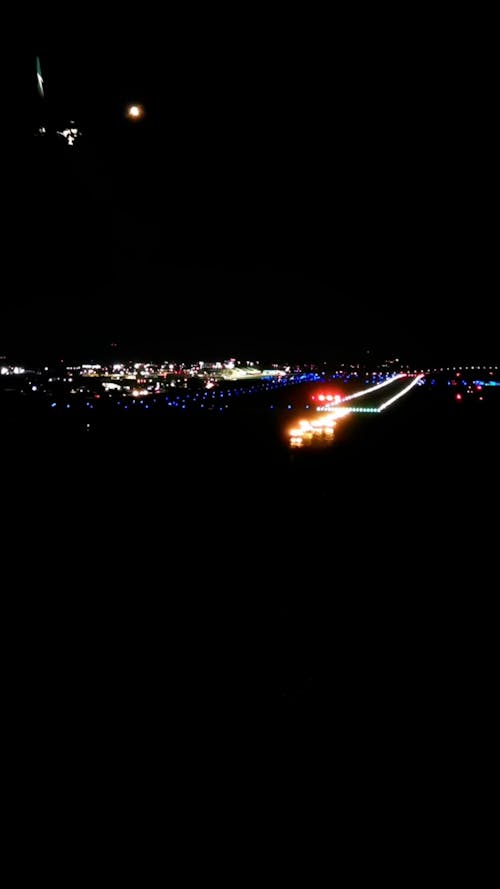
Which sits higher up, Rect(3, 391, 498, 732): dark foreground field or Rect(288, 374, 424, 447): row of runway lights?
Rect(3, 391, 498, 732): dark foreground field

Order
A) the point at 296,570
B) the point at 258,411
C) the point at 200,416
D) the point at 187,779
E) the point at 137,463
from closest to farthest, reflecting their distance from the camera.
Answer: the point at 187,779
the point at 296,570
the point at 137,463
the point at 200,416
the point at 258,411

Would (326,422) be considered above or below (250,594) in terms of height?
below

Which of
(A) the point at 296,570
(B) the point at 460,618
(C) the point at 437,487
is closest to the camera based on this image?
(B) the point at 460,618

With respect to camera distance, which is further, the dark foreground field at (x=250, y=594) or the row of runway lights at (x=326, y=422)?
the row of runway lights at (x=326, y=422)

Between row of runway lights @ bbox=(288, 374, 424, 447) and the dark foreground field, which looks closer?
the dark foreground field

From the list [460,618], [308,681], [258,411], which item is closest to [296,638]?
[308,681]

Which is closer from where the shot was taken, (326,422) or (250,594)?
(250,594)

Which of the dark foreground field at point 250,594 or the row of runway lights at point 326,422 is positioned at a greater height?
the dark foreground field at point 250,594

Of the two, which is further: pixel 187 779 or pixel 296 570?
pixel 296 570

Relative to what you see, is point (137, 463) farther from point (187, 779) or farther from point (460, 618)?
point (187, 779)
